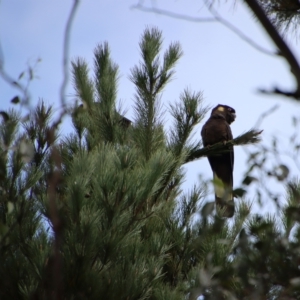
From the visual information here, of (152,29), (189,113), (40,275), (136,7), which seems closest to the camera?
(136,7)

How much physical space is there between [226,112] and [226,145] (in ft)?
5.32

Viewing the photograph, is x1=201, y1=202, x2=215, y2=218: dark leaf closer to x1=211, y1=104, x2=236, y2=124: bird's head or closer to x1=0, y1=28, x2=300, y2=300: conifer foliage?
x1=0, y1=28, x2=300, y2=300: conifer foliage

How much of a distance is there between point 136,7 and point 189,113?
2713 millimetres

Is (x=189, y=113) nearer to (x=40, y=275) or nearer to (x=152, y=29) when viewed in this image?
(x=152, y=29)

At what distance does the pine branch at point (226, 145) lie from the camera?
4.16 m

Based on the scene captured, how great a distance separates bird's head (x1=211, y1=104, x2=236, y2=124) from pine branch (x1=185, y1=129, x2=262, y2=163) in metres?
1.23

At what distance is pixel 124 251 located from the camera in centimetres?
361

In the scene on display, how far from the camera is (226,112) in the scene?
6152mm

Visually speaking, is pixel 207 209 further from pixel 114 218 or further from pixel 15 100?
pixel 114 218

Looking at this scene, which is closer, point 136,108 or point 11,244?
point 11,244

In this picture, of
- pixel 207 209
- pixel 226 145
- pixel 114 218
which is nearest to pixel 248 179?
pixel 207 209

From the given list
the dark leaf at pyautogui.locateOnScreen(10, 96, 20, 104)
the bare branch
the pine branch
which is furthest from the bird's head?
the bare branch

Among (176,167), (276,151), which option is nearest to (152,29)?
(176,167)

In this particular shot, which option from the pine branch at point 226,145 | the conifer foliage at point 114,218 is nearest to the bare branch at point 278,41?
the conifer foliage at point 114,218
